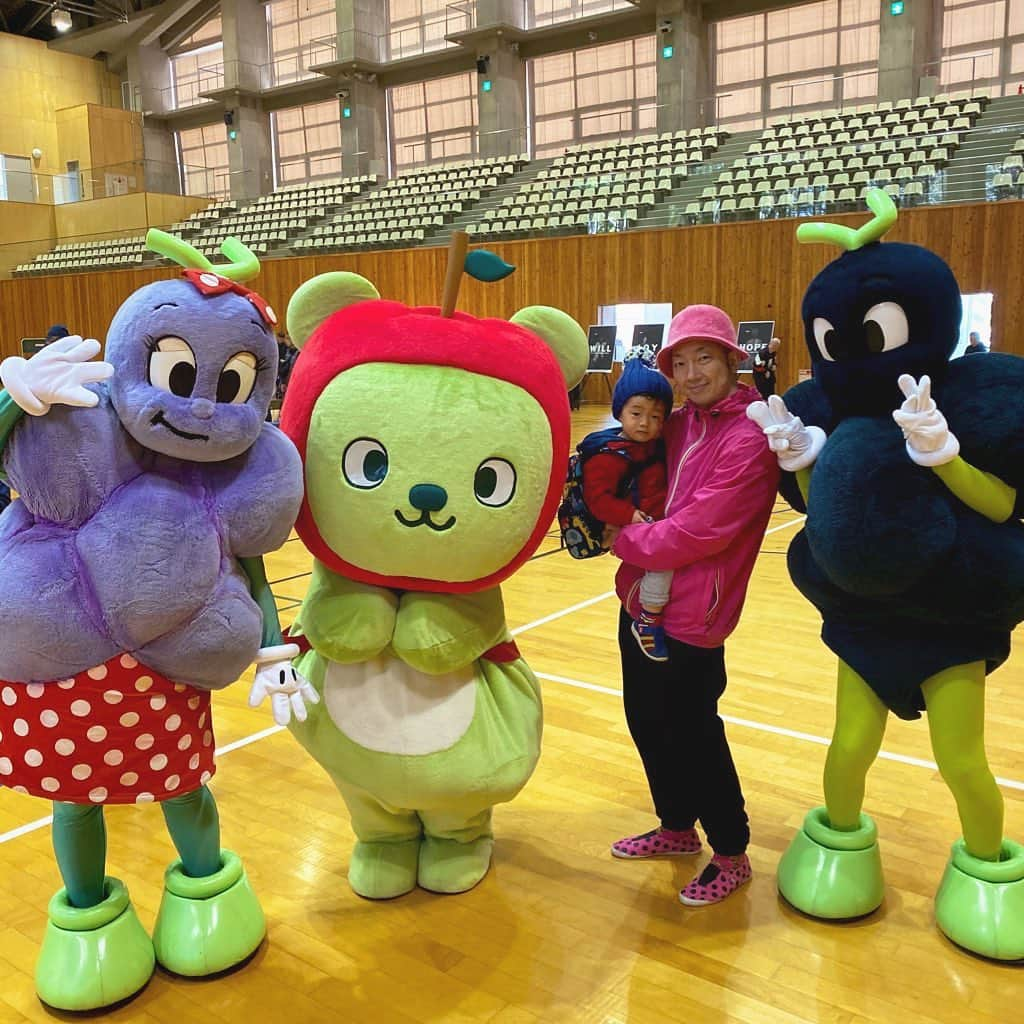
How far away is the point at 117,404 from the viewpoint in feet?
5.22

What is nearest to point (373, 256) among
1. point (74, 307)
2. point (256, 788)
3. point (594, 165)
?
point (594, 165)

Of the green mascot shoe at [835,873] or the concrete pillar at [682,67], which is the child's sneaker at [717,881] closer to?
the green mascot shoe at [835,873]

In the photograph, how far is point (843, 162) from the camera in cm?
1124

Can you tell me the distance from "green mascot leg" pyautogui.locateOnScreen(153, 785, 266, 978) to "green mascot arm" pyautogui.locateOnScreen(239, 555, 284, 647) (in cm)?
36

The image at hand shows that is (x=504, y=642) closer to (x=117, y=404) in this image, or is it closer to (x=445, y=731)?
(x=445, y=731)

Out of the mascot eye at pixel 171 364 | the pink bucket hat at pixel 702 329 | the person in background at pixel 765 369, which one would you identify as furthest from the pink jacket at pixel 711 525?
the person in background at pixel 765 369

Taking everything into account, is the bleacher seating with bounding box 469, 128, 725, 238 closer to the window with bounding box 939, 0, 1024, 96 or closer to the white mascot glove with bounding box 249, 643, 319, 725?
the window with bounding box 939, 0, 1024, 96

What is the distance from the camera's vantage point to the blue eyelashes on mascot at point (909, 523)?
1.74 m

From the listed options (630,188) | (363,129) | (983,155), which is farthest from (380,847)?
(363,129)

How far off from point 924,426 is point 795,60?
15.8 meters

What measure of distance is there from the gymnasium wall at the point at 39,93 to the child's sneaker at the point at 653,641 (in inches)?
903

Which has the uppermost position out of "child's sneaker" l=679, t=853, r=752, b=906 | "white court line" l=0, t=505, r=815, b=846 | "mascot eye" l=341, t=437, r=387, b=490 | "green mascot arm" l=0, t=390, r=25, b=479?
"green mascot arm" l=0, t=390, r=25, b=479

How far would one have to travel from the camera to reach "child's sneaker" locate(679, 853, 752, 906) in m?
2.10

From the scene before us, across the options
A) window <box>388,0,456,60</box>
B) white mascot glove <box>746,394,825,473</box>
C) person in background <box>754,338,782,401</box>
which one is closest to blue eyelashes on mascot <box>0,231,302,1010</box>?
white mascot glove <box>746,394,825,473</box>
